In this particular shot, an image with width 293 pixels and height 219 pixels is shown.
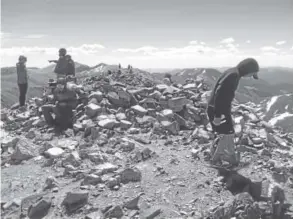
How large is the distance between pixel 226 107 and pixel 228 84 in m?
0.59

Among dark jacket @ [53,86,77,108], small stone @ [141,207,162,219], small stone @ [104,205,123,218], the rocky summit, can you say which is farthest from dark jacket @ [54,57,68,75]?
small stone @ [141,207,162,219]

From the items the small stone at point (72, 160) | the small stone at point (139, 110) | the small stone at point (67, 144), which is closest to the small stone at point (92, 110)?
the small stone at point (139, 110)

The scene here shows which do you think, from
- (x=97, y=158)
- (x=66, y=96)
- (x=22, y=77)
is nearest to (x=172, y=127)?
(x=97, y=158)

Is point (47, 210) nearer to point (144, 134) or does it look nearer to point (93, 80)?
point (144, 134)

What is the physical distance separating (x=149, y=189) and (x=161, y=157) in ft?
6.30

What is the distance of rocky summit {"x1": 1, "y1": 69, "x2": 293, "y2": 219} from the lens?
6.45 m

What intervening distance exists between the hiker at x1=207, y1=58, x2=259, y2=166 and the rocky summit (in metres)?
0.47

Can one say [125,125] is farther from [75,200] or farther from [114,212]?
[114,212]

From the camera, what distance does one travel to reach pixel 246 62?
702 centimetres

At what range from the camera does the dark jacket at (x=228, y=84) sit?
22.9 feet

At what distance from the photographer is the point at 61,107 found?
1259cm

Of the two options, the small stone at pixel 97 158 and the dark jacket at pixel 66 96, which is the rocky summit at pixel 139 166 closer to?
the small stone at pixel 97 158

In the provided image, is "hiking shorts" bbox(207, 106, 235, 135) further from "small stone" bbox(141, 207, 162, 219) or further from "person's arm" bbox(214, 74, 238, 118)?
"small stone" bbox(141, 207, 162, 219)

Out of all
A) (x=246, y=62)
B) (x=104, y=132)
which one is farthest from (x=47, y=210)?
(x=246, y=62)
